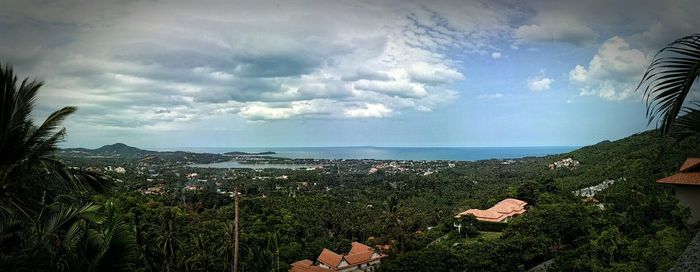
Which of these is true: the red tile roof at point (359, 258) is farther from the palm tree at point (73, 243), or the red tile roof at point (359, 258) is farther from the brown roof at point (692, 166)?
the palm tree at point (73, 243)

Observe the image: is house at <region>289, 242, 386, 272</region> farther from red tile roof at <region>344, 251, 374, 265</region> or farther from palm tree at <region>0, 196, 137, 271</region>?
palm tree at <region>0, 196, 137, 271</region>

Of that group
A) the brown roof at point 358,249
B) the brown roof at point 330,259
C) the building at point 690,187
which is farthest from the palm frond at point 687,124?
the brown roof at point 358,249

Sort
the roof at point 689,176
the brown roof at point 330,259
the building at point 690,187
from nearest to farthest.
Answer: the building at point 690,187 < the roof at point 689,176 < the brown roof at point 330,259

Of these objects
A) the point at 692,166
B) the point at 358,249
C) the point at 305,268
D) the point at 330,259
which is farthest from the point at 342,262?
the point at 692,166

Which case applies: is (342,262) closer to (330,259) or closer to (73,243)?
(330,259)

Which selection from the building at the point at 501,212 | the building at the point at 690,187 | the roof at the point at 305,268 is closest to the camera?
the building at the point at 690,187

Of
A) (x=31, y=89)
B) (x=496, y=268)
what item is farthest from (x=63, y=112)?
(x=496, y=268)

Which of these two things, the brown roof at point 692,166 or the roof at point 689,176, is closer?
the roof at point 689,176
